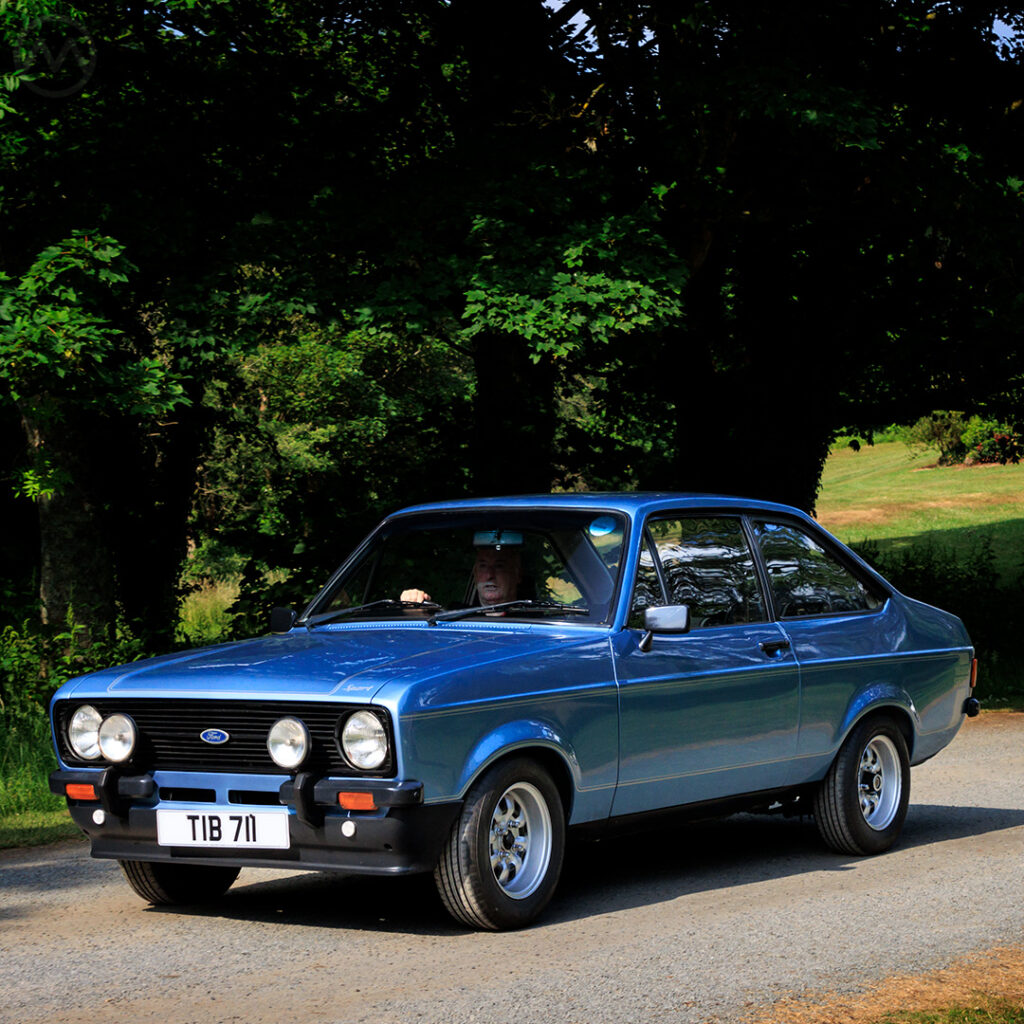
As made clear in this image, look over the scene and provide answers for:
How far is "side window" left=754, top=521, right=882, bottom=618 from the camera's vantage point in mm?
8219

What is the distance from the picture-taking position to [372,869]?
5930 mm

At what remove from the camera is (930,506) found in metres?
53.9

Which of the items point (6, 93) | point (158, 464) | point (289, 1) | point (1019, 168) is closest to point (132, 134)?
point (6, 93)

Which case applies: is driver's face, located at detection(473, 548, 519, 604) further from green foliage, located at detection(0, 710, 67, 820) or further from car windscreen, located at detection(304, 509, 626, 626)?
green foliage, located at detection(0, 710, 67, 820)

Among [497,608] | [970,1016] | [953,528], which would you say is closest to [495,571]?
[497,608]

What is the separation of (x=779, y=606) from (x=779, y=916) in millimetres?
1923

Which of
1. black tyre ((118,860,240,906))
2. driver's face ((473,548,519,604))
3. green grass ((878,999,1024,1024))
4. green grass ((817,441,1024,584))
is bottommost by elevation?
green grass ((817,441,1024,584))

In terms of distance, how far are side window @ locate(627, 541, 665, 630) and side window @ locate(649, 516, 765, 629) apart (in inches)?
3.6

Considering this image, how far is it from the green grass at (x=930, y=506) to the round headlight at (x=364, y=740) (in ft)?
98.9

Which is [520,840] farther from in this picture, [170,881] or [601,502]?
[601,502]

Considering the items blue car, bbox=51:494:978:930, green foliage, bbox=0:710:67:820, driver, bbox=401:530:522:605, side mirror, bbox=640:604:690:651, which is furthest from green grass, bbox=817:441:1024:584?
side mirror, bbox=640:604:690:651

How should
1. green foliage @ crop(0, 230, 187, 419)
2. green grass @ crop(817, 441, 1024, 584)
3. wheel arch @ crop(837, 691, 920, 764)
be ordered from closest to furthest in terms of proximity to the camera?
wheel arch @ crop(837, 691, 920, 764)
green foliage @ crop(0, 230, 187, 419)
green grass @ crop(817, 441, 1024, 584)

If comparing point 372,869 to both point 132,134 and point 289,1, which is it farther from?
point 289,1

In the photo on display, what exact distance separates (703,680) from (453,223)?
337 inches
